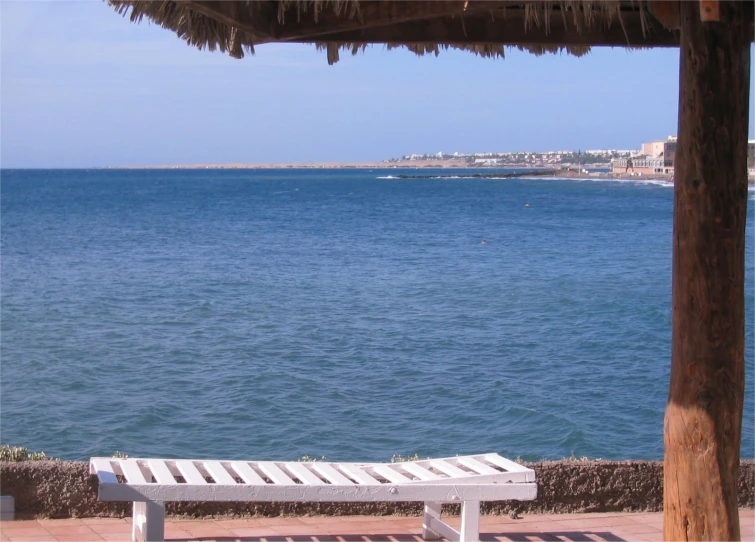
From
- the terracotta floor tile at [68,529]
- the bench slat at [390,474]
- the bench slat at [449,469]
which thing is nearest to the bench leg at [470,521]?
the bench slat at [449,469]

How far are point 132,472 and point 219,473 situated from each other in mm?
315

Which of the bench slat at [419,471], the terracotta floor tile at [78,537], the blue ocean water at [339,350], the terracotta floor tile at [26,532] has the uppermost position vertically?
the bench slat at [419,471]

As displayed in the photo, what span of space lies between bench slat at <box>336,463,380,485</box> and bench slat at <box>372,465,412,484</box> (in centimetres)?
7

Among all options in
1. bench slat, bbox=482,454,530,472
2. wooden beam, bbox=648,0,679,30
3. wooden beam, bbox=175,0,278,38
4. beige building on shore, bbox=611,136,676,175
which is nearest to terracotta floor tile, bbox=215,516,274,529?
bench slat, bbox=482,454,530,472

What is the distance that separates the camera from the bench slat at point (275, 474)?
310cm

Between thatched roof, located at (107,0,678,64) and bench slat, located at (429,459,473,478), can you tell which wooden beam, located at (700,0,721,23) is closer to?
thatched roof, located at (107,0,678,64)

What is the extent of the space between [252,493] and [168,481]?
31 cm

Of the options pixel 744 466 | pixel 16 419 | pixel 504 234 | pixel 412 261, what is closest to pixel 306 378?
pixel 16 419

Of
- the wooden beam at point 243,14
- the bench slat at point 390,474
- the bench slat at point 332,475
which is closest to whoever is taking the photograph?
the wooden beam at point 243,14

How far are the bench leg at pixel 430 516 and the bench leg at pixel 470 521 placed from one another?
0.26 meters

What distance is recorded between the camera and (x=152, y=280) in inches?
787

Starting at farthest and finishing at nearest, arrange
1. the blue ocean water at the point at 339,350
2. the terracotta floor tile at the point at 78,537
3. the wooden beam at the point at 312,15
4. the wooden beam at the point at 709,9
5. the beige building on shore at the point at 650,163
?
the beige building on shore at the point at 650,163 → the blue ocean water at the point at 339,350 → the terracotta floor tile at the point at 78,537 → the wooden beam at the point at 312,15 → the wooden beam at the point at 709,9

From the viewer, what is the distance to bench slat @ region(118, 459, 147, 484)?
9.85ft

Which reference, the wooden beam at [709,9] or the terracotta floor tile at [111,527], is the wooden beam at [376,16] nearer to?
the wooden beam at [709,9]
